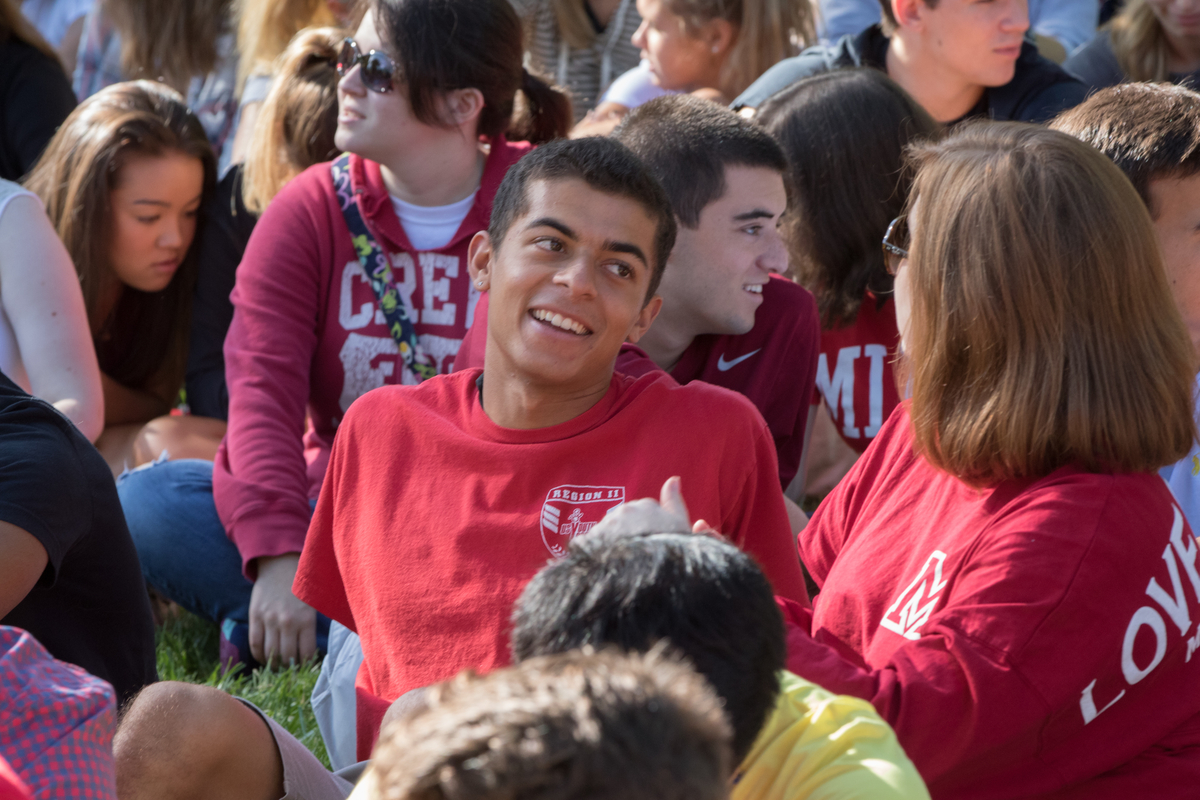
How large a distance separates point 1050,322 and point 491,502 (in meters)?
0.98

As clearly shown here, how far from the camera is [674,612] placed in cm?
129

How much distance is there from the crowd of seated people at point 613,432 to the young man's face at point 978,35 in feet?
0.04

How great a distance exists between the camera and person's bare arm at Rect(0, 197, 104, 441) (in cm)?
329

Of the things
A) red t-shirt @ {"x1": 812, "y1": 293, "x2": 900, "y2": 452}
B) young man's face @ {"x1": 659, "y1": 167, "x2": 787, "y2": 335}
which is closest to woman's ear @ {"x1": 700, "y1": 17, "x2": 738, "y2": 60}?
red t-shirt @ {"x1": 812, "y1": 293, "x2": 900, "y2": 452}

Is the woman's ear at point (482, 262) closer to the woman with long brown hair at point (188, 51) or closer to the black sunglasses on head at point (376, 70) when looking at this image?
the black sunglasses on head at point (376, 70)

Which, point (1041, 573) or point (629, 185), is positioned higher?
point (629, 185)

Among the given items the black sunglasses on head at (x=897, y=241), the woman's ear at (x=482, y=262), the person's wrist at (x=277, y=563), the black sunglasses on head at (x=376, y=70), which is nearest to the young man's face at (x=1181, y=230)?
the black sunglasses on head at (x=897, y=241)

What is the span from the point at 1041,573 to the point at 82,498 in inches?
60.2

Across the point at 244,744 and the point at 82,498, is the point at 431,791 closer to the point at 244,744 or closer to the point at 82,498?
the point at 244,744

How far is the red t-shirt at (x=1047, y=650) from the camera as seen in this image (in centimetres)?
162

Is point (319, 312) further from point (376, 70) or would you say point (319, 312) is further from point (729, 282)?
point (729, 282)

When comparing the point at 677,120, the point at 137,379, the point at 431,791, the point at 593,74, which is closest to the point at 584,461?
the point at 677,120

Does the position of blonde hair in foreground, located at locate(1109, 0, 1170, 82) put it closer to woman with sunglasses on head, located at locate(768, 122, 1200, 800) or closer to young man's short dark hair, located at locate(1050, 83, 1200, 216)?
young man's short dark hair, located at locate(1050, 83, 1200, 216)

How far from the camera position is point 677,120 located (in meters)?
2.94
